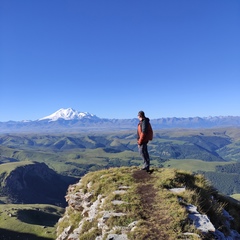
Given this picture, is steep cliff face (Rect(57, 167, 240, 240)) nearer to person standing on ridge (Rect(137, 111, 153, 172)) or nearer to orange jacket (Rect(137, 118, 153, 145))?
person standing on ridge (Rect(137, 111, 153, 172))

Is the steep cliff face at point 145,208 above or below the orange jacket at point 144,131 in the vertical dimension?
below

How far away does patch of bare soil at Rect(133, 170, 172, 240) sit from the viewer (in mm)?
17406

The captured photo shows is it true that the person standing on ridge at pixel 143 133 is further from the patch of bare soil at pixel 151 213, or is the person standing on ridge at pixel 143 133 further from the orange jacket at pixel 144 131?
the patch of bare soil at pixel 151 213

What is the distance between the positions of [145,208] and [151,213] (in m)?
0.82

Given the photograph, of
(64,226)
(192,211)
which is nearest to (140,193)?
(192,211)

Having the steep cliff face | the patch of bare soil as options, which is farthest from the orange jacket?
the patch of bare soil

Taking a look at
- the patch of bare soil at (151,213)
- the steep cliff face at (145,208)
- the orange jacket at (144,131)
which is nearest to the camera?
the patch of bare soil at (151,213)

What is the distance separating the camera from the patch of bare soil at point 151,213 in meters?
17.4

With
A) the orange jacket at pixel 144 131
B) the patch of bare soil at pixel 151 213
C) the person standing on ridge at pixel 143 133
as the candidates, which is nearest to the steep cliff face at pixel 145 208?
the patch of bare soil at pixel 151 213

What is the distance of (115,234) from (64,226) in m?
10.6

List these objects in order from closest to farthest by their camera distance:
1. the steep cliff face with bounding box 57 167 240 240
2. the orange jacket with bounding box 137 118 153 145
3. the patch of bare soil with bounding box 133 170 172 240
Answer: the patch of bare soil with bounding box 133 170 172 240
the steep cliff face with bounding box 57 167 240 240
the orange jacket with bounding box 137 118 153 145

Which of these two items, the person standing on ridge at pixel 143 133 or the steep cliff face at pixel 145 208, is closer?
the steep cliff face at pixel 145 208

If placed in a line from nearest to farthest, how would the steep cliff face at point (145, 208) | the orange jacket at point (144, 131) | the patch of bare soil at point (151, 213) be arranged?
the patch of bare soil at point (151, 213), the steep cliff face at point (145, 208), the orange jacket at point (144, 131)

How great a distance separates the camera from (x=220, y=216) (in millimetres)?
22516
